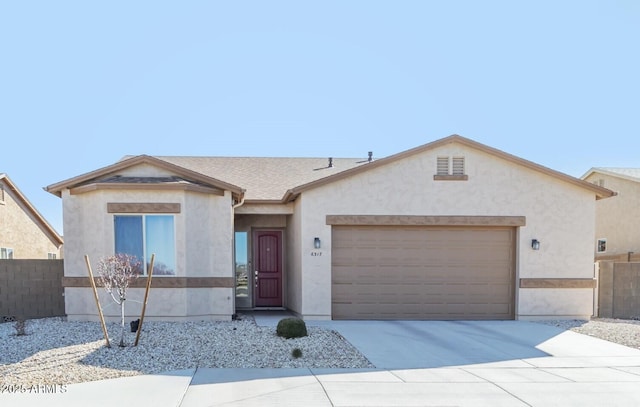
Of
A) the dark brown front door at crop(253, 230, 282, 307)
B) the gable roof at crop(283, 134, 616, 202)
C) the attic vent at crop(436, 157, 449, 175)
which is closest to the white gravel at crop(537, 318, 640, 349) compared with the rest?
the gable roof at crop(283, 134, 616, 202)

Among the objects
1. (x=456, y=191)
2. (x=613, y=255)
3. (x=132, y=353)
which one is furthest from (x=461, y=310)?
(x=613, y=255)

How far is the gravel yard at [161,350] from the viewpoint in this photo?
691cm

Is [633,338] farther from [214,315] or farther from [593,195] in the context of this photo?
[214,315]

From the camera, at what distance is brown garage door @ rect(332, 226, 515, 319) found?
39.4ft

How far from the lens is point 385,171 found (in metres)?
11.9

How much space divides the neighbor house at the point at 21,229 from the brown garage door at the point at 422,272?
1453 centimetres

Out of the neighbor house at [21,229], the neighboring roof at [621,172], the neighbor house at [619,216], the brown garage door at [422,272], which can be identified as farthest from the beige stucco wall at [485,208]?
the neighbor house at [21,229]

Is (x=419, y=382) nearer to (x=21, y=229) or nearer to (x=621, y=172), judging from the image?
(x=621, y=172)

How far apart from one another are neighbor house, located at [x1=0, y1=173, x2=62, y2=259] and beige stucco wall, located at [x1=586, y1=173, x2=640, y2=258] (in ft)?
81.5

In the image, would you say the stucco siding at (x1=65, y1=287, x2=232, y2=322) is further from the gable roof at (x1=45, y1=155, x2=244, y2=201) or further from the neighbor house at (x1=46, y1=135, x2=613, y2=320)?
the gable roof at (x1=45, y1=155, x2=244, y2=201)

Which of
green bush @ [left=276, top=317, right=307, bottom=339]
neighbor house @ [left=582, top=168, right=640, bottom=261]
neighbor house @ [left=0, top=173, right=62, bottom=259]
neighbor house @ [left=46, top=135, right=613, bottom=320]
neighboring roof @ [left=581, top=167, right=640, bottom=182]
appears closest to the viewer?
green bush @ [left=276, top=317, right=307, bottom=339]

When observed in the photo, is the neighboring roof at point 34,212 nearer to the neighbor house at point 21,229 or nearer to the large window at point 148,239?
the neighbor house at point 21,229

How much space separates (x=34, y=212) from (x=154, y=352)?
16678mm

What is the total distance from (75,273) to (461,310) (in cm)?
1022
